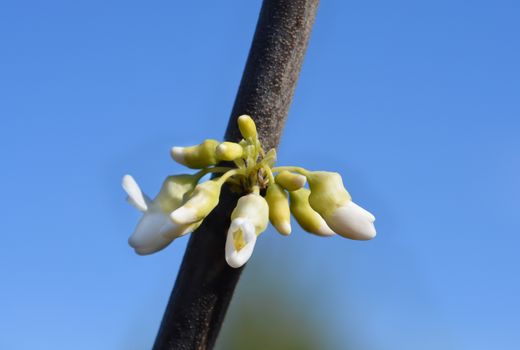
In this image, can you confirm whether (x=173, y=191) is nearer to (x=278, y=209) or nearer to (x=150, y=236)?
(x=150, y=236)

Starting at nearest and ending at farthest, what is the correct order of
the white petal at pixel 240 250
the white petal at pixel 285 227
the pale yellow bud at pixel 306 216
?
the white petal at pixel 240 250 → the white petal at pixel 285 227 → the pale yellow bud at pixel 306 216

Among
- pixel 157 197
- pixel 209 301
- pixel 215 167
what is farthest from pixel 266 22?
pixel 209 301

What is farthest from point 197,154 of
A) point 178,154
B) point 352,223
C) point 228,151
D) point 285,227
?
point 352,223

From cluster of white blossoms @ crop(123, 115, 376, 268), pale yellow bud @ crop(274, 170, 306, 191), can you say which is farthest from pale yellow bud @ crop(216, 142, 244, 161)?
pale yellow bud @ crop(274, 170, 306, 191)

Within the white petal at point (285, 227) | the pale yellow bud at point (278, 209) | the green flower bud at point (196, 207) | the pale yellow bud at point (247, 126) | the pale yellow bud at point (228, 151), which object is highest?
the pale yellow bud at point (247, 126)

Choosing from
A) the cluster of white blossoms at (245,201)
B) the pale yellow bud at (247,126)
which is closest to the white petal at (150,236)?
the cluster of white blossoms at (245,201)

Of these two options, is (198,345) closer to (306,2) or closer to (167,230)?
(167,230)

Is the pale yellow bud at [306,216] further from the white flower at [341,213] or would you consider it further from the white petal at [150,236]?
the white petal at [150,236]

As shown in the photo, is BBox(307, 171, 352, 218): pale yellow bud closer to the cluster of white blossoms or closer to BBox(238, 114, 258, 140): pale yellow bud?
the cluster of white blossoms
